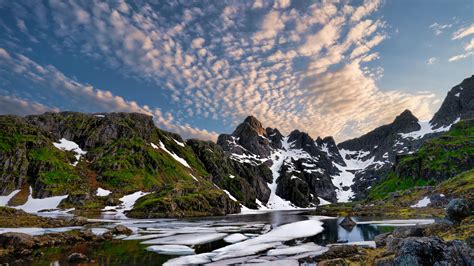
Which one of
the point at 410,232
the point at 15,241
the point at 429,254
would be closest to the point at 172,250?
the point at 15,241

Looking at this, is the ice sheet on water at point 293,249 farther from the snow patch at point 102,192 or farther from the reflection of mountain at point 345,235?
the snow patch at point 102,192

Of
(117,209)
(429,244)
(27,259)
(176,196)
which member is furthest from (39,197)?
(429,244)

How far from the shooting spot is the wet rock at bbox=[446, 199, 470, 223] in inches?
1682

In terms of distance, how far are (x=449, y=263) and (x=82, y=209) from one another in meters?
170

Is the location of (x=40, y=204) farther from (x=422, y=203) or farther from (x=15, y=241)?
(x=422, y=203)

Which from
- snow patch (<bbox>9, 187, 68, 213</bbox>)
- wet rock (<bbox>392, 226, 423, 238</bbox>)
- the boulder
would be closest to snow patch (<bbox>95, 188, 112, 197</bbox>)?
snow patch (<bbox>9, 187, 68, 213</bbox>)

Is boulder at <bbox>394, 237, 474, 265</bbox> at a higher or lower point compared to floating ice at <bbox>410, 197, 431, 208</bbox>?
lower

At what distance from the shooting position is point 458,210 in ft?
141

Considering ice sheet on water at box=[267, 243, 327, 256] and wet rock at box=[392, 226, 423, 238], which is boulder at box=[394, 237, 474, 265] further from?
ice sheet on water at box=[267, 243, 327, 256]

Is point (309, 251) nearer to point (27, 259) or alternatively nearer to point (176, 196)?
point (27, 259)

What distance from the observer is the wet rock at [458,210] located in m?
42.7

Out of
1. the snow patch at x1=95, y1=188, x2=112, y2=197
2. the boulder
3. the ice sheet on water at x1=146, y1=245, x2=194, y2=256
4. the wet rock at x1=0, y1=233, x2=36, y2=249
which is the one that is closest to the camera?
the boulder

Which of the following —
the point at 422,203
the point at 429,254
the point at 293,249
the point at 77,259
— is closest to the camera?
the point at 429,254

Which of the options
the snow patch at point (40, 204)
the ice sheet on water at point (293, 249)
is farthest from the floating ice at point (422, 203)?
the snow patch at point (40, 204)
